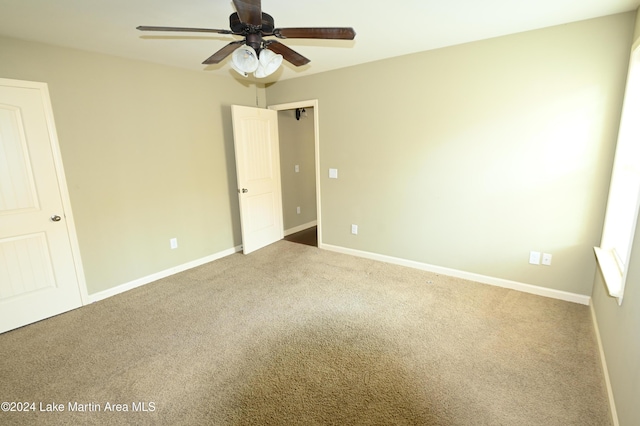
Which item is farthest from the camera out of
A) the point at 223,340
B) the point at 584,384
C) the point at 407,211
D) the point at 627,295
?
the point at 407,211

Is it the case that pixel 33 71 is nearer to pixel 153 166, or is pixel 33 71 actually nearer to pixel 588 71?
pixel 153 166

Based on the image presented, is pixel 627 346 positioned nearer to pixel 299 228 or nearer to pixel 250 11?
pixel 250 11

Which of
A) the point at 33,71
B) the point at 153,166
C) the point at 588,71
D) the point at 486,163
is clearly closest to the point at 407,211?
the point at 486,163

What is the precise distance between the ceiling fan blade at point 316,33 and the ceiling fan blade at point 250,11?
187 millimetres

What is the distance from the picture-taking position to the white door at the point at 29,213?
2.45 meters

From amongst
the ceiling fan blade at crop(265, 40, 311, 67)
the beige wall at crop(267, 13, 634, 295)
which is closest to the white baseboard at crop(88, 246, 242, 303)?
the beige wall at crop(267, 13, 634, 295)

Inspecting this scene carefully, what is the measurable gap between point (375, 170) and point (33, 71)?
11.2 feet

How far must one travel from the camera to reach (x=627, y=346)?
1.52 meters

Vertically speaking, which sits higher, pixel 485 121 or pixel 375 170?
pixel 485 121

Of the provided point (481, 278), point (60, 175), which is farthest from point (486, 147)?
point (60, 175)

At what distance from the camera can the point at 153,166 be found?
3.37 meters

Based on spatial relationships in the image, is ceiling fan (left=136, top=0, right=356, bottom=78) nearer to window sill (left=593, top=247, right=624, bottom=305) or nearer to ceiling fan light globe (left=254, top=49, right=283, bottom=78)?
ceiling fan light globe (left=254, top=49, right=283, bottom=78)

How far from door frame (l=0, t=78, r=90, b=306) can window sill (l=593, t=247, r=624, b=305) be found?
423 cm

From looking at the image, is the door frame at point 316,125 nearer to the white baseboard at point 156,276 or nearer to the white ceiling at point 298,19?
the white ceiling at point 298,19
